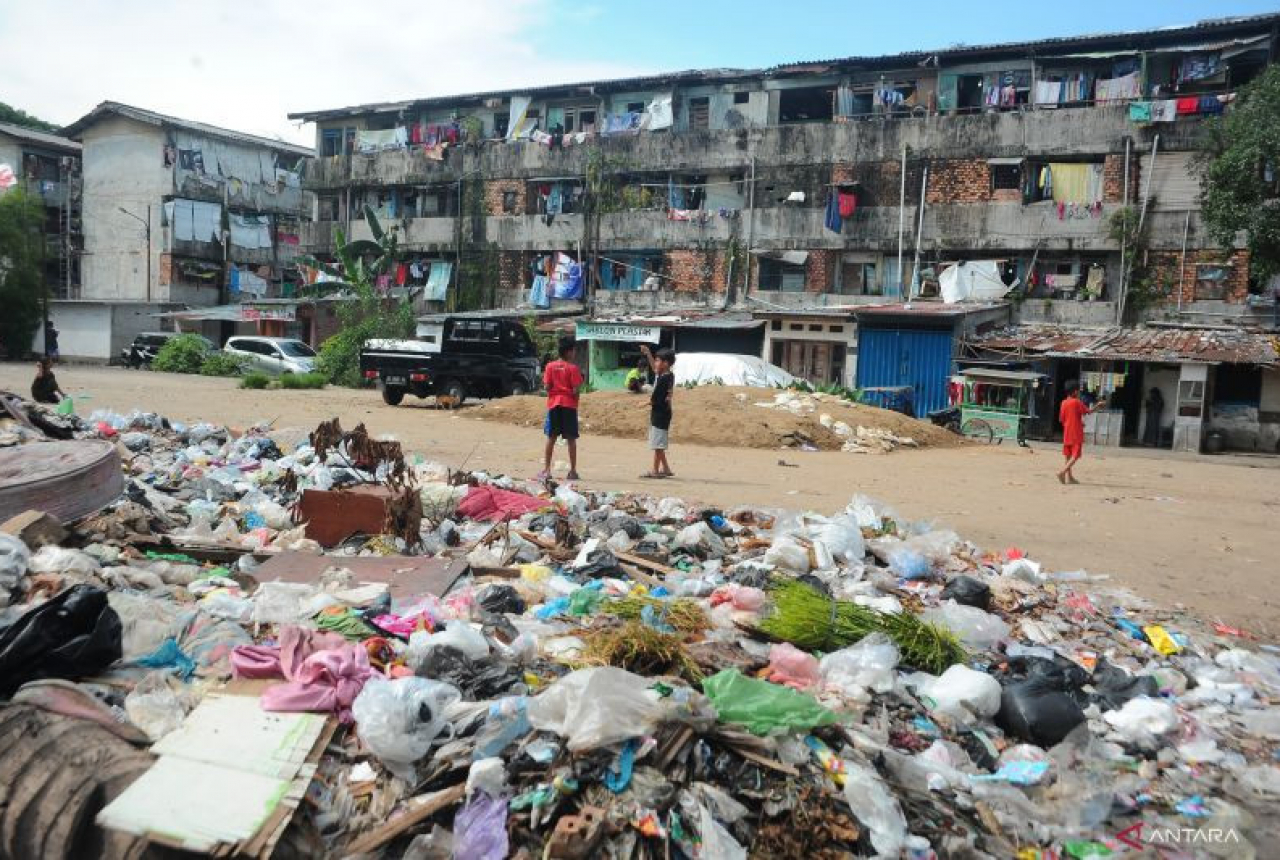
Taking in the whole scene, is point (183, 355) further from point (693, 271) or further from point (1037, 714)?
point (1037, 714)

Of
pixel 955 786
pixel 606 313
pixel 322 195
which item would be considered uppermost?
pixel 322 195

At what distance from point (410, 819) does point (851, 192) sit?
27405 mm

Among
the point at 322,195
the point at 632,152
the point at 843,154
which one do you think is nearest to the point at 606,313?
the point at 632,152

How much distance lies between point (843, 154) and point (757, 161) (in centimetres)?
260

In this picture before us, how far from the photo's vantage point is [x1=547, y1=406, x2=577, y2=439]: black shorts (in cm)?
1005

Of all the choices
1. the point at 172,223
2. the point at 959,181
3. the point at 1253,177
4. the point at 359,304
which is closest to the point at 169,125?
the point at 172,223

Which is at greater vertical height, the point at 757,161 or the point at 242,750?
the point at 757,161

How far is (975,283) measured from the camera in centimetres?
2662

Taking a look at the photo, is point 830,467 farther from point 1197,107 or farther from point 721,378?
point 1197,107

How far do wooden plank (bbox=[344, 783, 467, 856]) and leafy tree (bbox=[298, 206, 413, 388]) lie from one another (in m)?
26.8

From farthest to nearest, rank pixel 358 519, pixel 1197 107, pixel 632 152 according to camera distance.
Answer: pixel 632 152 < pixel 1197 107 < pixel 358 519

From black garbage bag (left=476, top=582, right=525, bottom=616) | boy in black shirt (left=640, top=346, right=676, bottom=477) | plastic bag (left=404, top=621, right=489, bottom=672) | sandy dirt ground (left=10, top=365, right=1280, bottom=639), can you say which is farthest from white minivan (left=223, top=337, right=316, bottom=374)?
plastic bag (left=404, top=621, right=489, bottom=672)

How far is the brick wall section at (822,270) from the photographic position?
28969mm

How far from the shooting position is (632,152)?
3109 cm
